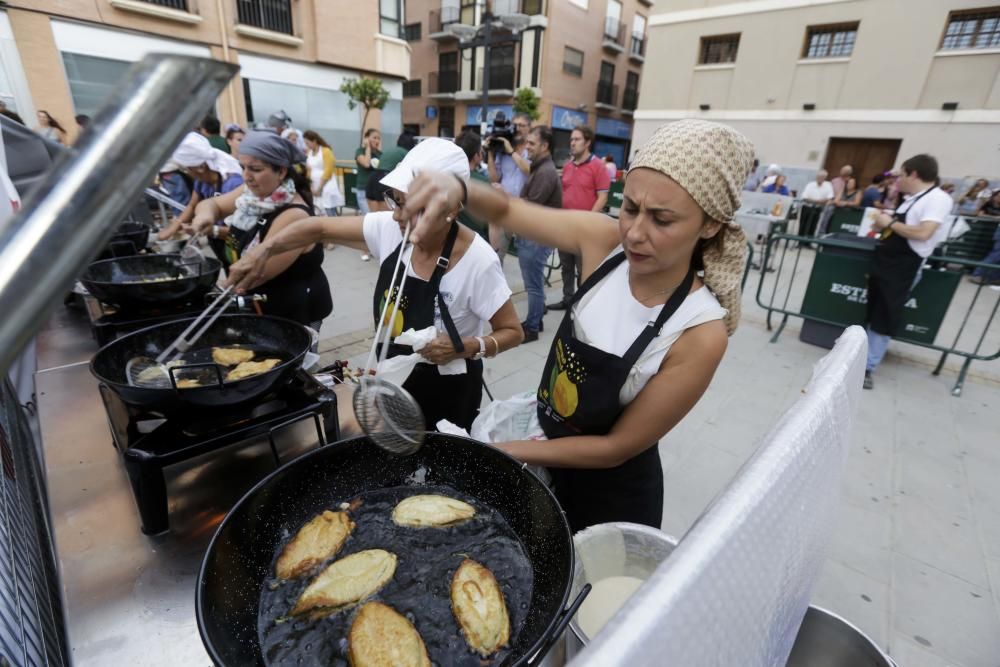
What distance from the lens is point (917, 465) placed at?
3.42 metres

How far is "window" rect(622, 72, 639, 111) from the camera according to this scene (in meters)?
32.6

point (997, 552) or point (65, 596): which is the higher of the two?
point (65, 596)

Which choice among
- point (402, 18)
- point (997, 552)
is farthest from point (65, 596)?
point (402, 18)

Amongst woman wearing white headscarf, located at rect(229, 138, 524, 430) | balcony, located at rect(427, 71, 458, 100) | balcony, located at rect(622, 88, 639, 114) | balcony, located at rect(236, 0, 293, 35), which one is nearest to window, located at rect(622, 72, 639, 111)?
balcony, located at rect(622, 88, 639, 114)

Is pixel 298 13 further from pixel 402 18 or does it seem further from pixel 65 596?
pixel 65 596

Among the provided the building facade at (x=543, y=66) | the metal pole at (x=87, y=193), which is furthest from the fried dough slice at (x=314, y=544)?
the building facade at (x=543, y=66)

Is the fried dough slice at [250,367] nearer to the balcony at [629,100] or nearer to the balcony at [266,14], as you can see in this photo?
the balcony at [266,14]

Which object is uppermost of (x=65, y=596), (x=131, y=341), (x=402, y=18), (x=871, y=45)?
(x=402, y=18)

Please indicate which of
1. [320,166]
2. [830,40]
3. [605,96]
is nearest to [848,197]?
[830,40]

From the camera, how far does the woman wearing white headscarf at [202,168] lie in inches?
139

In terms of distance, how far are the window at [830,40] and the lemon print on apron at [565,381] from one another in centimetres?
1986

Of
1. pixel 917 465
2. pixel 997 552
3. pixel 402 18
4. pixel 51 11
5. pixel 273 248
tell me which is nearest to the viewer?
pixel 273 248

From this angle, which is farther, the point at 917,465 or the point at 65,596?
the point at 917,465

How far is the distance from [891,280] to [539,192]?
3621 millimetres
